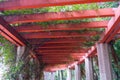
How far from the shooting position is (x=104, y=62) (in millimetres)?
4141

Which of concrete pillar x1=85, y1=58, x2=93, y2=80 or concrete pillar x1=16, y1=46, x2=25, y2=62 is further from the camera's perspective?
concrete pillar x1=85, y1=58, x2=93, y2=80

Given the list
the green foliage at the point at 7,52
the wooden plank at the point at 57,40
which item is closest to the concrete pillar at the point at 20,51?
the green foliage at the point at 7,52

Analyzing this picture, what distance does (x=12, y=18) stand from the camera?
305cm

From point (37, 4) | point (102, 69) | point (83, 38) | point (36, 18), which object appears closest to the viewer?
point (37, 4)

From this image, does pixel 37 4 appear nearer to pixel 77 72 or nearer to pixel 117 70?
pixel 117 70

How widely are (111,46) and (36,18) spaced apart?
2.02m

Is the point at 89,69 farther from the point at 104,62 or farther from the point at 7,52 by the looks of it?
the point at 7,52

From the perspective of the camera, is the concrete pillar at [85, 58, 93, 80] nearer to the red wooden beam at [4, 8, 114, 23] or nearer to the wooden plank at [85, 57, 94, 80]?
the wooden plank at [85, 57, 94, 80]

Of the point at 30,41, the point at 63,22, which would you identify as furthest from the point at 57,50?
the point at 63,22

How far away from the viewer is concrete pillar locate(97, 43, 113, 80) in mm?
4059

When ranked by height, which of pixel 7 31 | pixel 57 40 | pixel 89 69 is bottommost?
pixel 89 69

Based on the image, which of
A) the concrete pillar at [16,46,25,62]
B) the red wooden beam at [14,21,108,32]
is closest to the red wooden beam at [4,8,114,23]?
the red wooden beam at [14,21,108,32]

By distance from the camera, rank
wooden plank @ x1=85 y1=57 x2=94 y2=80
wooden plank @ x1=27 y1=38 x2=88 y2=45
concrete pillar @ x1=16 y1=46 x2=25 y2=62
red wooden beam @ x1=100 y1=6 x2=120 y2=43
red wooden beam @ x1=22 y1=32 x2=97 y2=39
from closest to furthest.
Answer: red wooden beam @ x1=100 y1=6 x2=120 y2=43 → red wooden beam @ x1=22 y1=32 x2=97 y2=39 → concrete pillar @ x1=16 y1=46 x2=25 y2=62 → wooden plank @ x1=27 y1=38 x2=88 y2=45 → wooden plank @ x1=85 y1=57 x2=94 y2=80

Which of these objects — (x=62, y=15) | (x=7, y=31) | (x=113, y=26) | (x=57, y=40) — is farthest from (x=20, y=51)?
(x=113, y=26)
